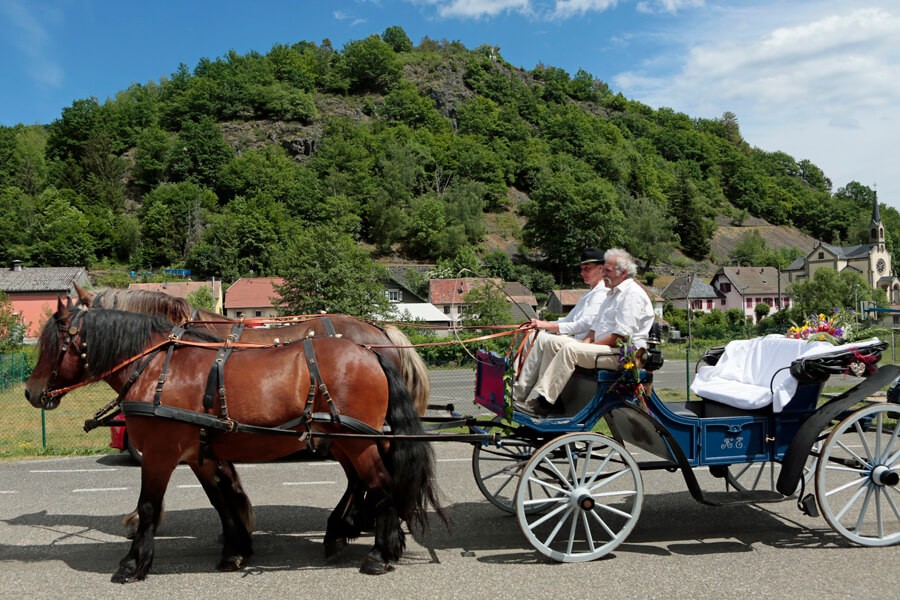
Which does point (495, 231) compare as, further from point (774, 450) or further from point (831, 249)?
point (774, 450)

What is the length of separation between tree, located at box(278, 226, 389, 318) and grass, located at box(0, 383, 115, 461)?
53.9 ft

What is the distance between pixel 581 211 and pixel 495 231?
1897 cm

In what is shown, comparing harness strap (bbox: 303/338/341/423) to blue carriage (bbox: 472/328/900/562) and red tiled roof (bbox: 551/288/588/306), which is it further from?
red tiled roof (bbox: 551/288/588/306)

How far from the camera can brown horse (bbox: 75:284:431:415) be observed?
6371mm

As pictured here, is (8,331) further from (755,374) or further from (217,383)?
(755,374)

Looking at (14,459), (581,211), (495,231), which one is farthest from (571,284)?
(14,459)

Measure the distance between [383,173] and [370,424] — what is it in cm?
10035

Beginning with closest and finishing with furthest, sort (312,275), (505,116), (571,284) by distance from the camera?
1. (312,275)
2. (571,284)
3. (505,116)

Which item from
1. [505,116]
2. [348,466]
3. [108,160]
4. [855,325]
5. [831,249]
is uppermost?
[505,116]

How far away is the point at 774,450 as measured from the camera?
211 inches

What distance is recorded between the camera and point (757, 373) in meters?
5.93

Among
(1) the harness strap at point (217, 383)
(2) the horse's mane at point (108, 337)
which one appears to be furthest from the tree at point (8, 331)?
(1) the harness strap at point (217, 383)

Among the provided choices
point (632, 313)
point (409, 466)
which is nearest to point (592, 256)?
point (632, 313)

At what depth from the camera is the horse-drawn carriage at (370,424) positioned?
478 centimetres
